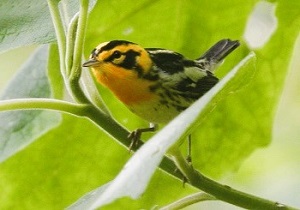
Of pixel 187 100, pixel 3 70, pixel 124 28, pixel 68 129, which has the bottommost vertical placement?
pixel 3 70

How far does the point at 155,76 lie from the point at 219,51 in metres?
0.25

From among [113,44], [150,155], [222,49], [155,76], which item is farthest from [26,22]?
[155,76]

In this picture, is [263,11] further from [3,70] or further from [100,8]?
[3,70]

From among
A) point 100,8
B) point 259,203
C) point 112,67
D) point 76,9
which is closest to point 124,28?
point 100,8

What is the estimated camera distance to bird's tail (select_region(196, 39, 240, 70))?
1.78 m

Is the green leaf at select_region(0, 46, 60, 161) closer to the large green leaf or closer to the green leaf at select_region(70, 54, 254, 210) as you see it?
the large green leaf

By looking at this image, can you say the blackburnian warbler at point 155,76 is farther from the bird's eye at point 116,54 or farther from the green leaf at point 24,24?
the green leaf at point 24,24

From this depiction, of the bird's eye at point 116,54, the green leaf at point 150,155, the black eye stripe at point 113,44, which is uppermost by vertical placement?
the green leaf at point 150,155

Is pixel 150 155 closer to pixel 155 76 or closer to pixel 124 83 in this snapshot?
pixel 124 83

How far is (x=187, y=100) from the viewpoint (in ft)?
6.83

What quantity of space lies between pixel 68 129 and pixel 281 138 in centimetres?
128

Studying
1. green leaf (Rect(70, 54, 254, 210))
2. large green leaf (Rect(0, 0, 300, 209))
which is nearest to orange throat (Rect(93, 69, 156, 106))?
large green leaf (Rect(0, 0, 300, 209))

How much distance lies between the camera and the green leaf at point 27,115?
156cm

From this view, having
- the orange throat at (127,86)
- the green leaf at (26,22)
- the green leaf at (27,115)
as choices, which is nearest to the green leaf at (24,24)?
the green leaf at (26,22)
